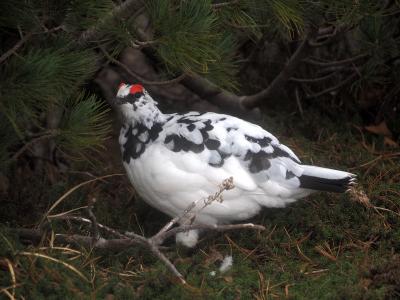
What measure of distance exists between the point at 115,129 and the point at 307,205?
1528mm

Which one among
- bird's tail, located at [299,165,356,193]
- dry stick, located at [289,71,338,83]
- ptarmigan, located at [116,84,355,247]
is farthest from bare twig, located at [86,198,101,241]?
dry stick, located at [289,71,338,83]

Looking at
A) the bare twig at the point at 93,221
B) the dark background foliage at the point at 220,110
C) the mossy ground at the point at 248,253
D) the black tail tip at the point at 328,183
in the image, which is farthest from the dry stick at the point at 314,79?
the bare twig at the point at 93,221

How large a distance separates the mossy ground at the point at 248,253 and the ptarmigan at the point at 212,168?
14 centimetres

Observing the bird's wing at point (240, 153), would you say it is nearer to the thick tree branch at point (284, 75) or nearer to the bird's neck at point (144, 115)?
the bird's neck at point (144, 115)

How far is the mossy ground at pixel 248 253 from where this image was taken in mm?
1874

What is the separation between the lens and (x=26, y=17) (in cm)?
184

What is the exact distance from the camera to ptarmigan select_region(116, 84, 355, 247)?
218 centimetres

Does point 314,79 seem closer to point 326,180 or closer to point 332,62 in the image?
point 332,62

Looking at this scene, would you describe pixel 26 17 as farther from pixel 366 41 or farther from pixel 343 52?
pixel 343 52

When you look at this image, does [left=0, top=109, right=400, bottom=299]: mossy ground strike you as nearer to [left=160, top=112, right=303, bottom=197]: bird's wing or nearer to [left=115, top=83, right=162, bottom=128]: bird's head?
[left=160, top=112, right=303, bottom=197]: bird's wing

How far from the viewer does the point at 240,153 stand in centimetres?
223

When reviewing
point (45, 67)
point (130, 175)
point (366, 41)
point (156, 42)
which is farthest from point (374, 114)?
point (45, 67)

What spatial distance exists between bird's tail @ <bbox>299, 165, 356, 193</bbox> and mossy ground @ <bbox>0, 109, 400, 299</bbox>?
0.17 meters

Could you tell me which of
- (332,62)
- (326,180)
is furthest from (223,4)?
(332,62)
